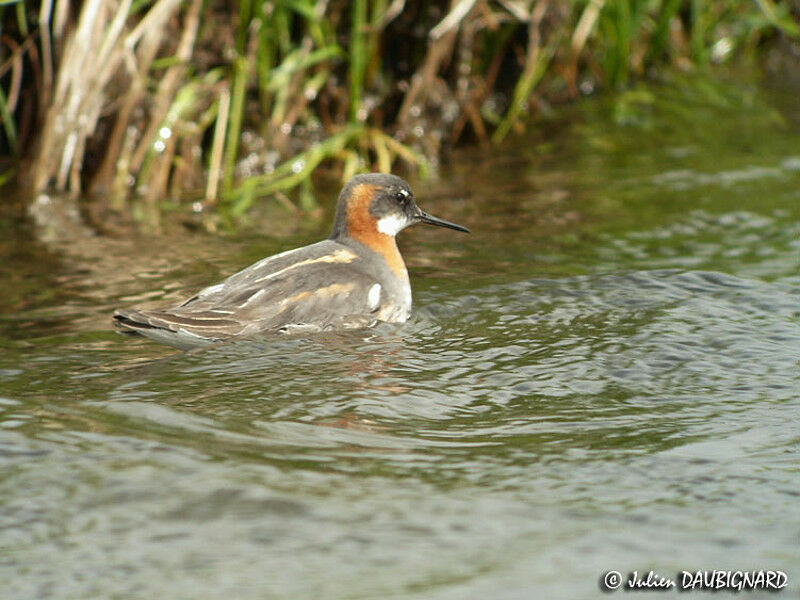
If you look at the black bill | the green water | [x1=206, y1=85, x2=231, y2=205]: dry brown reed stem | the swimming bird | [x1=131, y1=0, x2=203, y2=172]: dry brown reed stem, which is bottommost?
the green water

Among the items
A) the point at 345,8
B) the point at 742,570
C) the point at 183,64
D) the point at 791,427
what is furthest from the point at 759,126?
the point at 742,570

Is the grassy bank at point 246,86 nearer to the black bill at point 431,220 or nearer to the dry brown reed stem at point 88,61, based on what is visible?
the dry brown reed stem at point 88,61

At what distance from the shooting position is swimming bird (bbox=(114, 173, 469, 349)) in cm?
555

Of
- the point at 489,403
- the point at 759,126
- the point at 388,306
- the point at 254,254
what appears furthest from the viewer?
the point at 759,126

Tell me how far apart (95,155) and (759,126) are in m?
5.67

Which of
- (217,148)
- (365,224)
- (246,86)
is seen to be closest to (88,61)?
(217,148)

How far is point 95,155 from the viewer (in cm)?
903

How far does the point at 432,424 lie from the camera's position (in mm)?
4602

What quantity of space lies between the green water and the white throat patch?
34cm

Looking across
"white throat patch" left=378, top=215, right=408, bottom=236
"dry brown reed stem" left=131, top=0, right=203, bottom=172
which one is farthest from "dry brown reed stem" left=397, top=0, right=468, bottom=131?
"white throat patch" left=378, top=215, right=408, bottom=236

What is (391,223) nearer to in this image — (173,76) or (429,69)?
(173,76)

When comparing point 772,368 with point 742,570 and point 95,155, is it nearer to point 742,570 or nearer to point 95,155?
point 742,570

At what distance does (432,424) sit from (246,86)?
5054 millimetres

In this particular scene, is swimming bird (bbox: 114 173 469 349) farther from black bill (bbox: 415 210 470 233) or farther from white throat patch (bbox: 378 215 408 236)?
black bill (bbox: 415 210 470 233)
